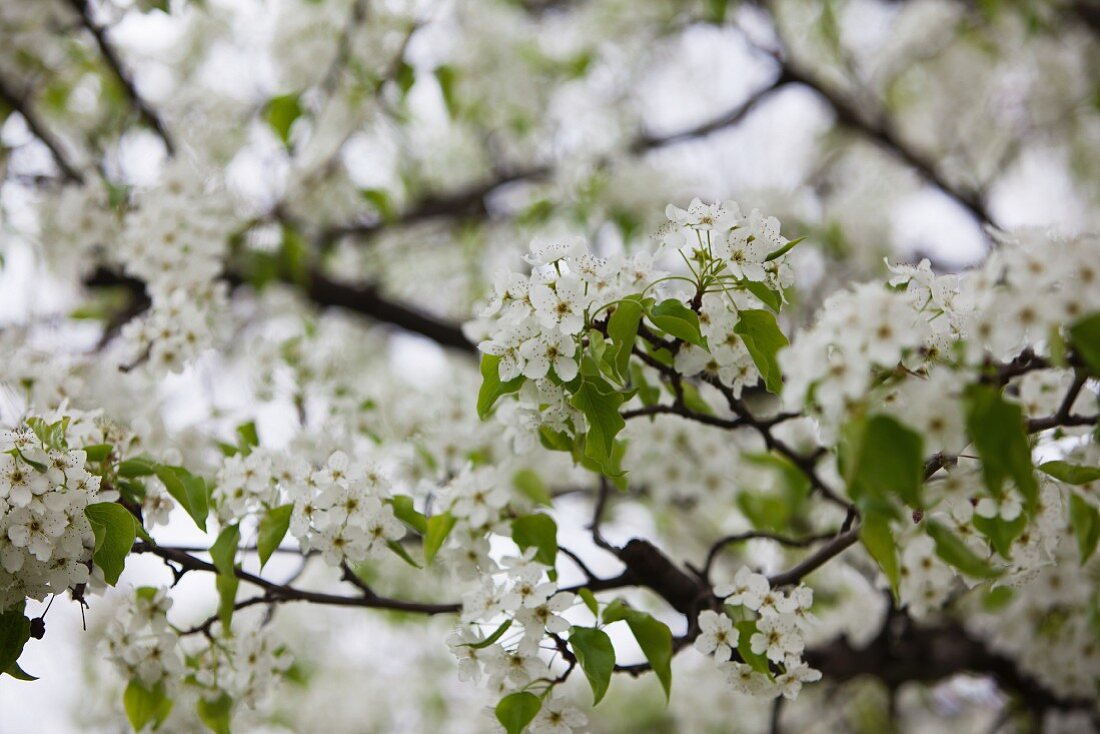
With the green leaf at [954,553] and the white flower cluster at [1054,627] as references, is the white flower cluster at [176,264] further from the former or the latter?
the white flower cluster at [1054,627]

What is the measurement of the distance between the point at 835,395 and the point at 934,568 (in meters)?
1.02

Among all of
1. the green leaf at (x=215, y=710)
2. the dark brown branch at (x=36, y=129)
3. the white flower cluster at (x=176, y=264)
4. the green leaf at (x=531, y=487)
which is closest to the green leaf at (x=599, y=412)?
the green leaf at (x=531, y=487)

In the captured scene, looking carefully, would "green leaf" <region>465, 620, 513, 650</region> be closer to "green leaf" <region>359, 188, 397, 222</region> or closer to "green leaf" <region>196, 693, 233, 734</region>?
"green leaf" <region>196, 693, 233, 734</region>

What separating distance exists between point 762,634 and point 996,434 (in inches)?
25.5

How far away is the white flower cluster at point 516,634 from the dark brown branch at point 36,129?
2292 mm

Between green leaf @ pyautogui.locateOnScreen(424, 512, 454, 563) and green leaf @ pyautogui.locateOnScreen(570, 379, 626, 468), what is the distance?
1.27ft

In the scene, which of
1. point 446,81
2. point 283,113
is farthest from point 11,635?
point 446,81

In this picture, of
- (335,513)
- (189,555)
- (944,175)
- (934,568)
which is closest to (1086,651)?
(934,568)

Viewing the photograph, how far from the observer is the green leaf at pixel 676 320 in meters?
1.45

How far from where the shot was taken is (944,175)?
5449 mm

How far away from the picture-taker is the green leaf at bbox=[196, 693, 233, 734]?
1848mm

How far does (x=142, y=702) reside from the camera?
5.92 feet

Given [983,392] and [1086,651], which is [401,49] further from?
[1086,651]

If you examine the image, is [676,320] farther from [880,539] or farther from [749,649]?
[749,649]
